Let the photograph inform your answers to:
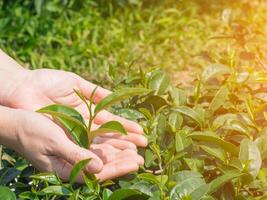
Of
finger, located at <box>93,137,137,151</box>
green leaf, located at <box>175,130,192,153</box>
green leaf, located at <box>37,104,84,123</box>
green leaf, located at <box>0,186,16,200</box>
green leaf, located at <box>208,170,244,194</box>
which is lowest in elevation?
green leaf, located at <box>0,186,16,200</box>

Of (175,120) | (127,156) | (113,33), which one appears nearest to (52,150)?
(127,156)

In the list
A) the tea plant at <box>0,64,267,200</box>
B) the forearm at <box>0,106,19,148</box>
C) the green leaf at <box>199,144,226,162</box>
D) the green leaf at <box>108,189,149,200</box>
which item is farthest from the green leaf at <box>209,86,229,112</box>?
the forearm at <box>0,106,19,148</box>

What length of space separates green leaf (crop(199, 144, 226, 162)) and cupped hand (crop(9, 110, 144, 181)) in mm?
168

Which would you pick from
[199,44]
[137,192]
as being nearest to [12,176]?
[137,192]

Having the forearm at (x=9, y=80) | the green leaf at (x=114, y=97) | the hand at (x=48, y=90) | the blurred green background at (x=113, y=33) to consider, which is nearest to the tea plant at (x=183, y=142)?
the green leaf at (x=114, y=97)

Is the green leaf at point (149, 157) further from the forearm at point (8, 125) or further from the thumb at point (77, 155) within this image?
the forearm at point (8, 125)

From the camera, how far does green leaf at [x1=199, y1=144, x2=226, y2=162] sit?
166cm

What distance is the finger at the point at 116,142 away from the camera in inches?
69.9

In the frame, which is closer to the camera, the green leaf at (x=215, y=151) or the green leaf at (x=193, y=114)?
the green leaf at (x=215, y=151)

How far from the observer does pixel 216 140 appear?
1666 millimetres

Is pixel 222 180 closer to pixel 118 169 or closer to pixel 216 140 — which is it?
pixel 216 140

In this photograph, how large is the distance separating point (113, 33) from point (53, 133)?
282cm

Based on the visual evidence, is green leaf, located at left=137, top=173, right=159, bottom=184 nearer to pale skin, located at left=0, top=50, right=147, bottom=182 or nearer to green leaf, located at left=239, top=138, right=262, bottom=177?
pale skin, located at left=0, top=50, right=147, bottom=182

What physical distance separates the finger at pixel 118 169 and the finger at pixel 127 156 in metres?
0.02
